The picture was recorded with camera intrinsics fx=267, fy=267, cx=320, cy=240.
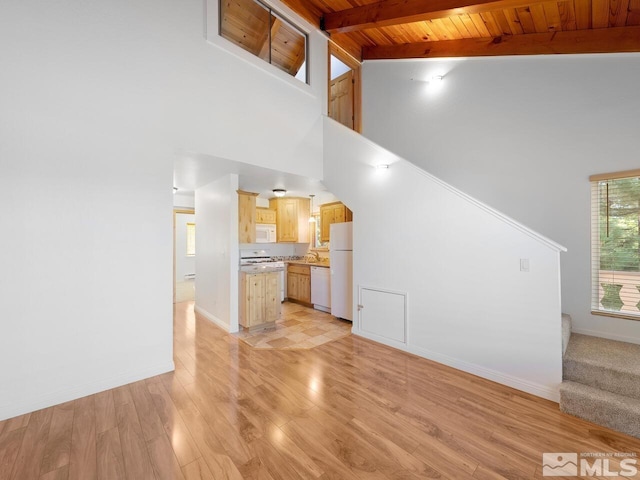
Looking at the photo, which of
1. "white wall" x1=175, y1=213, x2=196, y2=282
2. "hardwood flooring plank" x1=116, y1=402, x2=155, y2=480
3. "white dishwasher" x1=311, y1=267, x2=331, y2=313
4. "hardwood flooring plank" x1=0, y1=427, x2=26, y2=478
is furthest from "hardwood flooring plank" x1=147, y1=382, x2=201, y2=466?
"white wall" x1=175, y1=213, x2=196, y2=282

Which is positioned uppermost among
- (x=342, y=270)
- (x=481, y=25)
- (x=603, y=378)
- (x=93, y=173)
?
(x=481, y=25)

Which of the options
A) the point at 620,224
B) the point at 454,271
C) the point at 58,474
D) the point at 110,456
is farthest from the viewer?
the point at 454,271

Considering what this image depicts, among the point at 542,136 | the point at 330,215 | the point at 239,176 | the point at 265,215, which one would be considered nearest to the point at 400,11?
the point at 542,136

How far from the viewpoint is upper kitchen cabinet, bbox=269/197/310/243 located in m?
6.30

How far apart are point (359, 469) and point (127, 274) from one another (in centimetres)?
262

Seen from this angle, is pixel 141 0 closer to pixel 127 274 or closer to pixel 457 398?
pixel 127 274

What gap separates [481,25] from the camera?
354 centimetres

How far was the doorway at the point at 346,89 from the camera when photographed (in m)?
5.05

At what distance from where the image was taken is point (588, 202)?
120 inches

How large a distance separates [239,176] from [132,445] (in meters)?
3.36

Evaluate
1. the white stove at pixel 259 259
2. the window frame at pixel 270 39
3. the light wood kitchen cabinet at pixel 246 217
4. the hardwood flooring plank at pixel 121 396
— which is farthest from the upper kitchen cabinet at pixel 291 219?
the hardwood flooring plank at pixel 121 396

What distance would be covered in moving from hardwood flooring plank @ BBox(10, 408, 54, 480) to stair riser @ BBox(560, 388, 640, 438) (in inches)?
149

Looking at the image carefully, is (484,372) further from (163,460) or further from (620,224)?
(163,460)

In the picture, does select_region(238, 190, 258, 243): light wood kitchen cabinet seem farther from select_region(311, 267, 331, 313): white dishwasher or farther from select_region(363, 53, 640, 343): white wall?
select_region(363, 53, 640, 343): white wall
